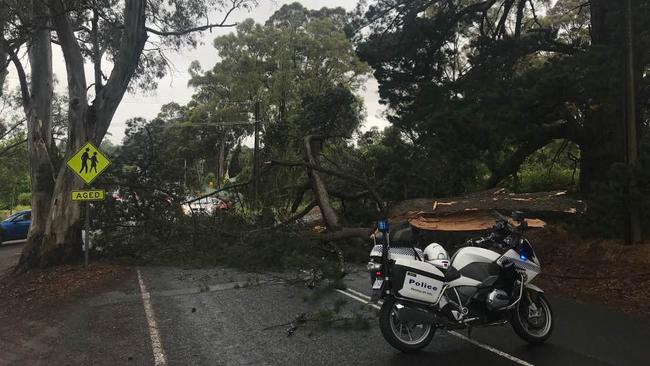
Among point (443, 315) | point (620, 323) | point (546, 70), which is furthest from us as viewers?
point (546, 70)

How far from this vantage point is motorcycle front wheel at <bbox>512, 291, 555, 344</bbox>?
6.02 meters

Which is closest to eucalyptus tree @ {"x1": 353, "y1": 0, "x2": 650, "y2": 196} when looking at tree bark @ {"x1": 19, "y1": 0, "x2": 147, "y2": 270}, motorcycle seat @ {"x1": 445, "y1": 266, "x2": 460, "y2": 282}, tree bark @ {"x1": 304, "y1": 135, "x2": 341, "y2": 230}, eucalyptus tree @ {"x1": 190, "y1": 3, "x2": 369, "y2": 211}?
tree bark @ {"x1": 304, "y1": 135, "x2": 341, "y2": 230}

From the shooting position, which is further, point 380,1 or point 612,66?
point 380,1

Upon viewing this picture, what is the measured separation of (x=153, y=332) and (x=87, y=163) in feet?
21.6

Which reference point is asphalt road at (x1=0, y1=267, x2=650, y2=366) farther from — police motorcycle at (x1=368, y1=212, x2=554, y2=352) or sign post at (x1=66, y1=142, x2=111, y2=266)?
sign post at (x1=66, y1=142, x2=111, y2=266)

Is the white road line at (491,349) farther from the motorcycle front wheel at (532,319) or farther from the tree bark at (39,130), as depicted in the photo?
the tree bark at (39,130)

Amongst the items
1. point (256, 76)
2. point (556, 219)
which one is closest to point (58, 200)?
point (556, 219)

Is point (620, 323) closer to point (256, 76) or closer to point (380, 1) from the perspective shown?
point (380, 1)

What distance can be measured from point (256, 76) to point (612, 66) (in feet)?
116

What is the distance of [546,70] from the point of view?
1115 cm

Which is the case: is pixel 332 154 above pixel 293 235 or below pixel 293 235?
above

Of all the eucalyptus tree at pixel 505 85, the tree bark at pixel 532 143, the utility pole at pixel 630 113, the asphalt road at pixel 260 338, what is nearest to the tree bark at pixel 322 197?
the eucalyptus tree at pixel 505 85

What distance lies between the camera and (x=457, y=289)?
5.84m

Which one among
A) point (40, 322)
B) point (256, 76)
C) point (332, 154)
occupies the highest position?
point (256, 76)
